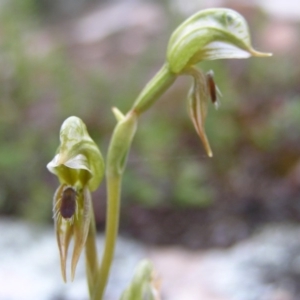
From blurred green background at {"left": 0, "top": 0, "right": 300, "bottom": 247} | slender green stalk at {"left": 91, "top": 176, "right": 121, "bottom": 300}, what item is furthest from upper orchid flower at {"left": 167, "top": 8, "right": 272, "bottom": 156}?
blurred green background at {"left": 0, "top": 0, "right": 300, "bottom": 247}

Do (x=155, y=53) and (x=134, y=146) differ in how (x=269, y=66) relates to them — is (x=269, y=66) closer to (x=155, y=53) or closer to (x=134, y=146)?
(x=155, y=53)

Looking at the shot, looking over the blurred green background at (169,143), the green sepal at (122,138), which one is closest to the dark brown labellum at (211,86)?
the green sepal at (122,138)

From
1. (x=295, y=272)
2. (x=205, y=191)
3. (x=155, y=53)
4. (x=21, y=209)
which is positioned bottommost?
(x=295, y=272)

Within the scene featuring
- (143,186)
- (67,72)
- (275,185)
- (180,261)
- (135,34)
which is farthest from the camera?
(135,34)

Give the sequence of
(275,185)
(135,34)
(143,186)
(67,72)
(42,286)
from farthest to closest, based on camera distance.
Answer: (135,34)
(67,72)
(275,185)
(143,186)
(42,286)

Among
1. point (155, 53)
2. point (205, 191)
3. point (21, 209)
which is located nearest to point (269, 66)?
point (155, 53)

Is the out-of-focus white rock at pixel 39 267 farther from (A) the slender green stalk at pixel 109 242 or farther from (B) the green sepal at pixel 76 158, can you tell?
(B) the green sepal at pixel 76 158
